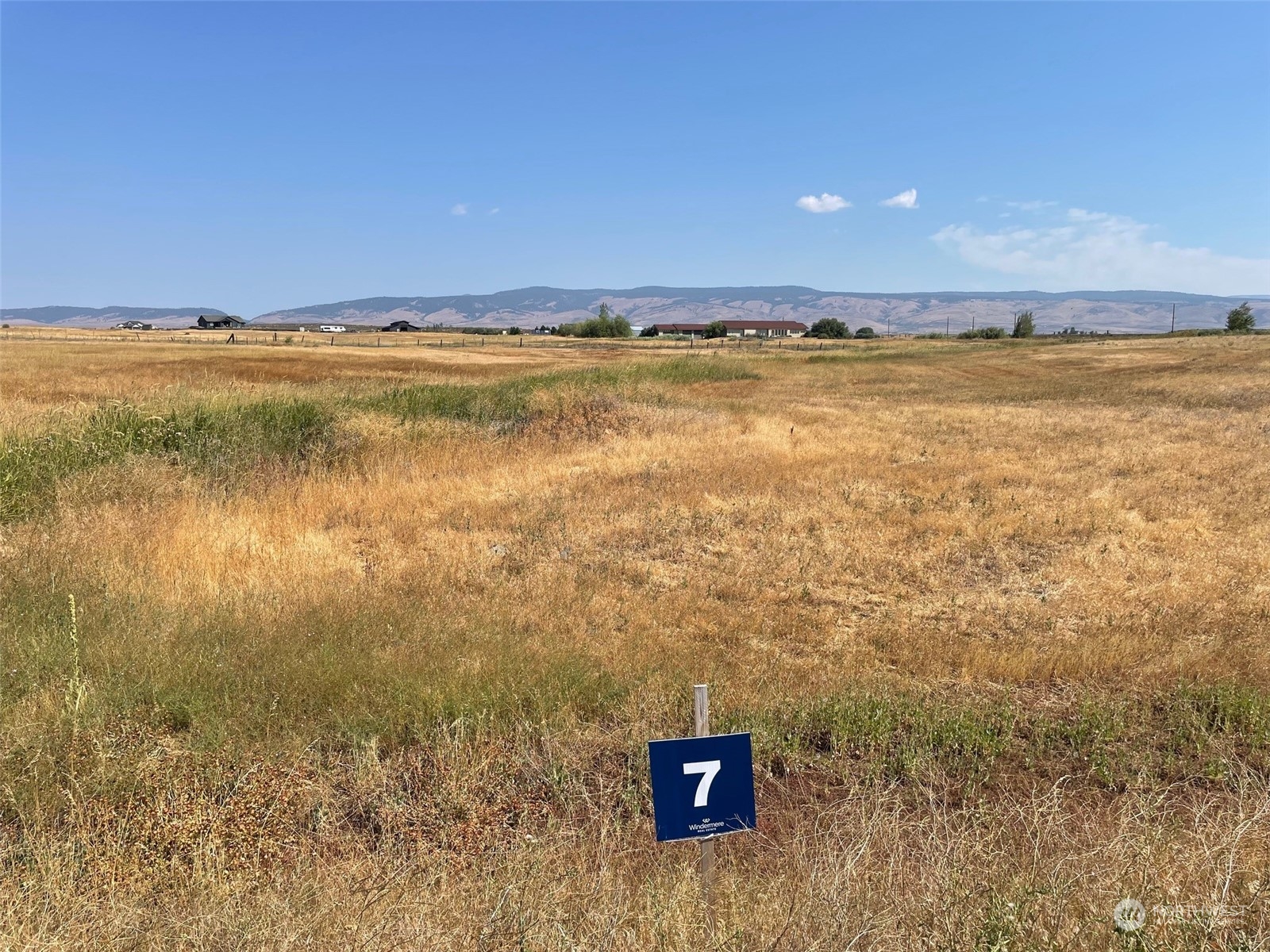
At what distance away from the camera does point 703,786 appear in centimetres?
274

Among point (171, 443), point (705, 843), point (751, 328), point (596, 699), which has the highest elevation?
point (751, 328)

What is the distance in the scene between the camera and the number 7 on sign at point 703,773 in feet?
8.91

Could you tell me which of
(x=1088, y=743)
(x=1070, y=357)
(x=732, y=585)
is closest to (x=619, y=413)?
(x=732, y=585)

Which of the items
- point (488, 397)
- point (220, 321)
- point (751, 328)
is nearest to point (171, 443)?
point (488, 397)

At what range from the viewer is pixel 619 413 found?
18.7 m

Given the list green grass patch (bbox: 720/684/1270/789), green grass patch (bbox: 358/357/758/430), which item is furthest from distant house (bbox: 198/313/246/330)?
green grass patch (bbox: 720/684/1270/789)

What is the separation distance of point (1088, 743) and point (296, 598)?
591 centimetres

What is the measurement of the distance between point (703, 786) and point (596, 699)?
214cm

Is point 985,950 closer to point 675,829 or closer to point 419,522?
point 675,829

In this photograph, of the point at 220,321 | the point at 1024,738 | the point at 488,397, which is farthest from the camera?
the point at 220,321

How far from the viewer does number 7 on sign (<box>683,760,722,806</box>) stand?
272cm

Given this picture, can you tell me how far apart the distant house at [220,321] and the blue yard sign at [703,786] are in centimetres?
14289

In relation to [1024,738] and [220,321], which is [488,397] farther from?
[220,321]

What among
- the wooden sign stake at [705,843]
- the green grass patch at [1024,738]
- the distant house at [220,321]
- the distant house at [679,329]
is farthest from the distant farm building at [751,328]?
the wooden sign stake at [705,843]
